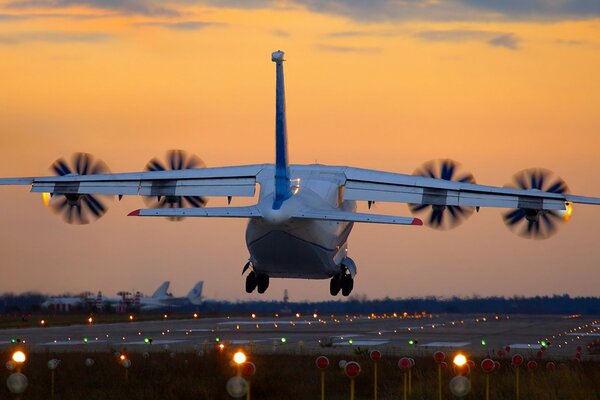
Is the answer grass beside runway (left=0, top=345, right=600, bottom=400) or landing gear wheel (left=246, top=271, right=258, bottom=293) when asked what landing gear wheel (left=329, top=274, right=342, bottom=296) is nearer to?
landing gear wheel (left=246, top=271, right=258, bottom=293)

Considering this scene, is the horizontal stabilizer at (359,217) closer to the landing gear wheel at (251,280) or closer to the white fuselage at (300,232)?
the white fuselage at (300,232)

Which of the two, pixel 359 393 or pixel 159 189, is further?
pixel 159 189

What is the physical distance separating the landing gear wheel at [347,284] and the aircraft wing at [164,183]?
5.42m

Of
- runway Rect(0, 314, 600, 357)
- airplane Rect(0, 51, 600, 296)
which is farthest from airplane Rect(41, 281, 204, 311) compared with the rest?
airplane Rect(0, 51, 600, 296)

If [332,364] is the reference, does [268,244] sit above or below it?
above

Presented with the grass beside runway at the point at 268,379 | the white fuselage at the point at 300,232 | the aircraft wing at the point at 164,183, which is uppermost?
the aircraft wing at the point at 164,183

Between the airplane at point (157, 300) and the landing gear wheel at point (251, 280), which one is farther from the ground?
the airplane at point (157, 300)

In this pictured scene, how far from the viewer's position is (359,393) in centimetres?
3119

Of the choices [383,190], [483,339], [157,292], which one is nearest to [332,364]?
[383,190]

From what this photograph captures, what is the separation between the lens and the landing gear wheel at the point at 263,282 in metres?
50.7

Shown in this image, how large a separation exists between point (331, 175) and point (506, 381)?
19.6 meters

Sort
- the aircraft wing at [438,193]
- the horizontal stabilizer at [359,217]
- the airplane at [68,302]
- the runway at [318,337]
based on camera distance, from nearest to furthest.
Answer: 1. the horizontal stabilizer at [359,217]
2. the aircraft wing at [438,193]
3. the runway at [318,337]
4. the airplane at [68,302]

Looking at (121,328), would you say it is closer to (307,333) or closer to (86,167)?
(307,333)

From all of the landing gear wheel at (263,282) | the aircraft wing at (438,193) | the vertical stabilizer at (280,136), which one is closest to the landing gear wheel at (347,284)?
the landing gear wheel at (263,282)
